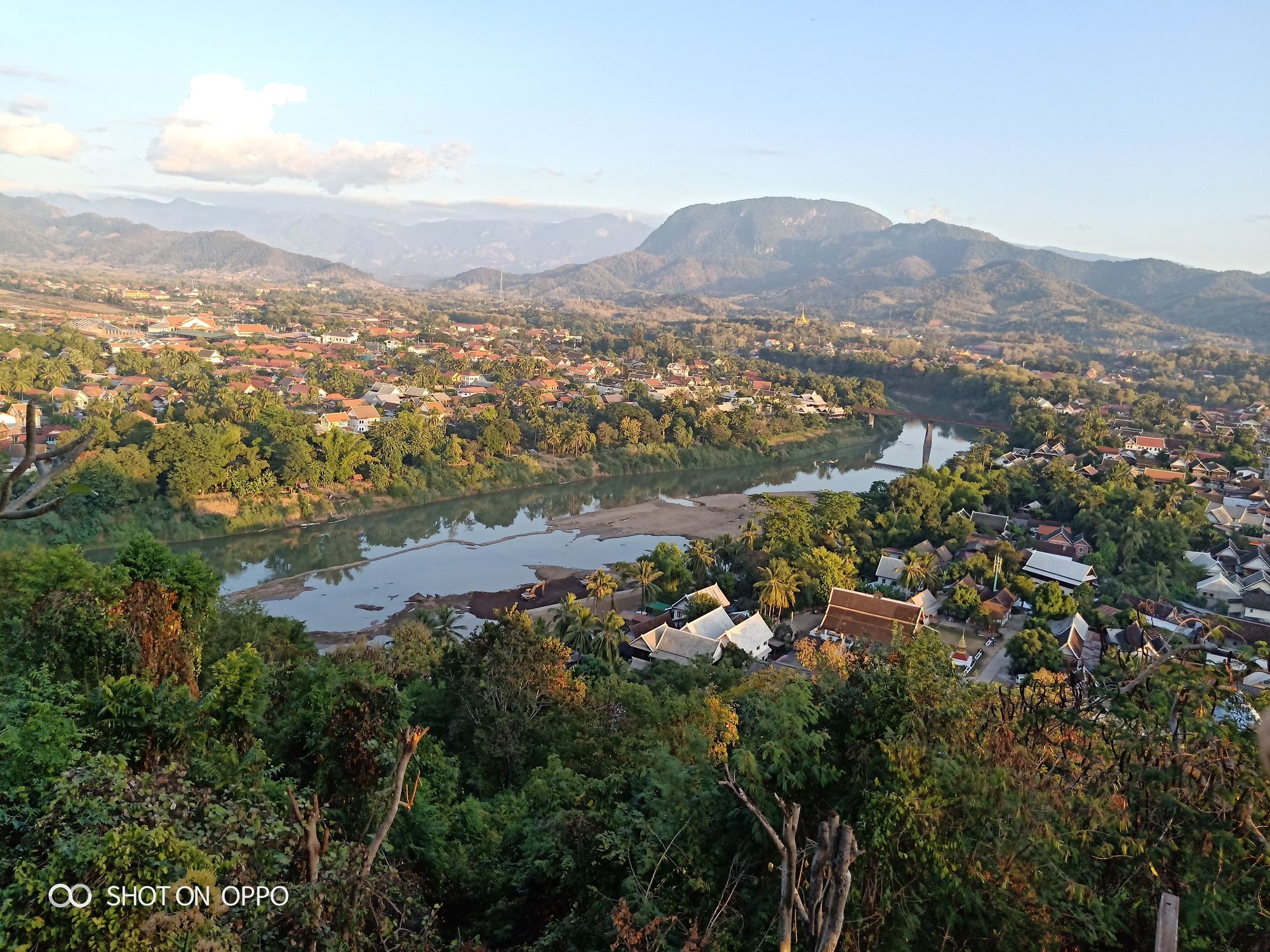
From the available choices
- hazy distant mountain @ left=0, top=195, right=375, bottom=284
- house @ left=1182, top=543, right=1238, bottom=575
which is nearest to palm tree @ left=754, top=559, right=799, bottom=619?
house @ left=1182, top=543, right=1238, bottom=575

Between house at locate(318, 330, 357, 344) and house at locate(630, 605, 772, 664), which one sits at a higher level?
house at locate(318, 330, 357, 344)

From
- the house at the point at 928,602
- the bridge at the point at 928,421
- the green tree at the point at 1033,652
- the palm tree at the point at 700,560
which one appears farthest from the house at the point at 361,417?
the bridge at the point at 928,421

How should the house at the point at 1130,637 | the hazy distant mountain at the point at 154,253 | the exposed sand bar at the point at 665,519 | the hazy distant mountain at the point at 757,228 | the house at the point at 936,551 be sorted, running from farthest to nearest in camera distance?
1. the hazy distant mountain at the point at 757,228
2. the hazy distant mountain at the point at 154,253
3. the exposed sand bar at the point at 665,519
4. the house at the point at 936,551
5. the house at the point at 1130,637

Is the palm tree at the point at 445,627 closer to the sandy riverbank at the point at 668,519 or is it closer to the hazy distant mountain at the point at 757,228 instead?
the sandy riverbank at the point at 668,519

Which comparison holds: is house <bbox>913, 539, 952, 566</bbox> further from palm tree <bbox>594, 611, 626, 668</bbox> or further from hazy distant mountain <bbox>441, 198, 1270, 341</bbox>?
hazy distant mountain <bbox>441, 198, 1270, 341</bbox>

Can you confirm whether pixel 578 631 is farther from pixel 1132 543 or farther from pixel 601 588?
pixel 1132 543

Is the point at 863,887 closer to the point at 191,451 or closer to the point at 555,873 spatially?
the point at 555,873
